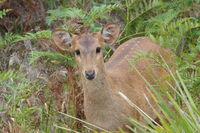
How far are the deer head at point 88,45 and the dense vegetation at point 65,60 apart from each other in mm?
273

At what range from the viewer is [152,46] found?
6977 millimetres

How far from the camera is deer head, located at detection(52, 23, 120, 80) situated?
5.61 metres

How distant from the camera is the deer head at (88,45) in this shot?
18.4ft

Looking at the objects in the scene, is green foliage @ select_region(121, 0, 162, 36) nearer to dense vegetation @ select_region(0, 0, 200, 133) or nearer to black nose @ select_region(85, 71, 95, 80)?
dense vegetation @ select_region(0, 0, 200, 133)

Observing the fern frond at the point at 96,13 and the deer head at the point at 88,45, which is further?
the fern frond at the point at 96,13

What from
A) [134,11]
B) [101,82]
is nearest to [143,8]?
[134,11]

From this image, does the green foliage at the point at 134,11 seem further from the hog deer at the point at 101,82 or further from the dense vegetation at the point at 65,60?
the hog deer at the point at 101,82

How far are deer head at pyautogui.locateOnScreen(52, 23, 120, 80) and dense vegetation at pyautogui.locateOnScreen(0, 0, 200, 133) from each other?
0.27m

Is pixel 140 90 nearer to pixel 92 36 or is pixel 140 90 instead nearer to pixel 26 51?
pixel 92 36

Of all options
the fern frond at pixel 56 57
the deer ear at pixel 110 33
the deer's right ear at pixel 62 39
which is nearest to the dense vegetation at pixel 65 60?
the fern frond at pixel 56 57

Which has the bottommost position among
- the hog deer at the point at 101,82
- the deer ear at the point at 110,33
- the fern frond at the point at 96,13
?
the hog deer at the point at 101,82

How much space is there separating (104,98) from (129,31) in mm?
2401

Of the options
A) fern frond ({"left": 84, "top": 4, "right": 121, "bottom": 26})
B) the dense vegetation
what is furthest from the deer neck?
fern frond ({"left": 84, "top": 4, "right": 121, "bottom": 26})

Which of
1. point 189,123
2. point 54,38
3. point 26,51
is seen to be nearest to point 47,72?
point 26,51
